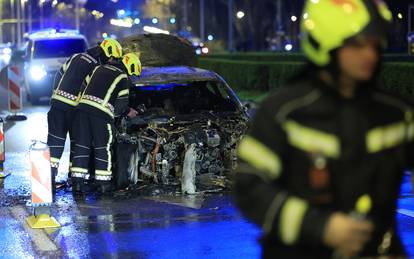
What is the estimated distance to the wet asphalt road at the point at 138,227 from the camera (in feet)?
25.2

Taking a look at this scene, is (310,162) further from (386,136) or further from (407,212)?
(407,212)

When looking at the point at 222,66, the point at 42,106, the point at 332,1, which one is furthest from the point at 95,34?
the point at 332,1

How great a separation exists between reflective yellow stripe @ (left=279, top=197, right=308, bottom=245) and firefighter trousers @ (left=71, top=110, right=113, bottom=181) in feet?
25.1

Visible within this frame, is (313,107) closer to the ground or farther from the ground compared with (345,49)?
closer to the ground

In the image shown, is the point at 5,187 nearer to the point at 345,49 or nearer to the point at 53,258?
the point at 53,258

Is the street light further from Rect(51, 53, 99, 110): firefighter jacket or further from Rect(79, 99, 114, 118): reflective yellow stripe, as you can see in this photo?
Rect(79, 99, 114, 118): reflective yellow stripe

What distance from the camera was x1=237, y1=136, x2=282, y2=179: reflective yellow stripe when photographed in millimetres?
2896

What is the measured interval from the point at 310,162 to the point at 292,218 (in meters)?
0.20

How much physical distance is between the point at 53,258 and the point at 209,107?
14.8 ft

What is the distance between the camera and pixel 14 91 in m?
20.9

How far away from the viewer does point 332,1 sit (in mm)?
2988

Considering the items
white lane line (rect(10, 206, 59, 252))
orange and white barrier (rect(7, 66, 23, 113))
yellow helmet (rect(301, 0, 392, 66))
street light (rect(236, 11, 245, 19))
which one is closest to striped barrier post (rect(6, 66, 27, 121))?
orange and white barrier (rect(7, 66, 23, 113))

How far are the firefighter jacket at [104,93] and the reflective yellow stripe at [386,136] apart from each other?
7501mm

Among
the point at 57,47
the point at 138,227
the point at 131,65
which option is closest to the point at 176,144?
the point at 131,65
